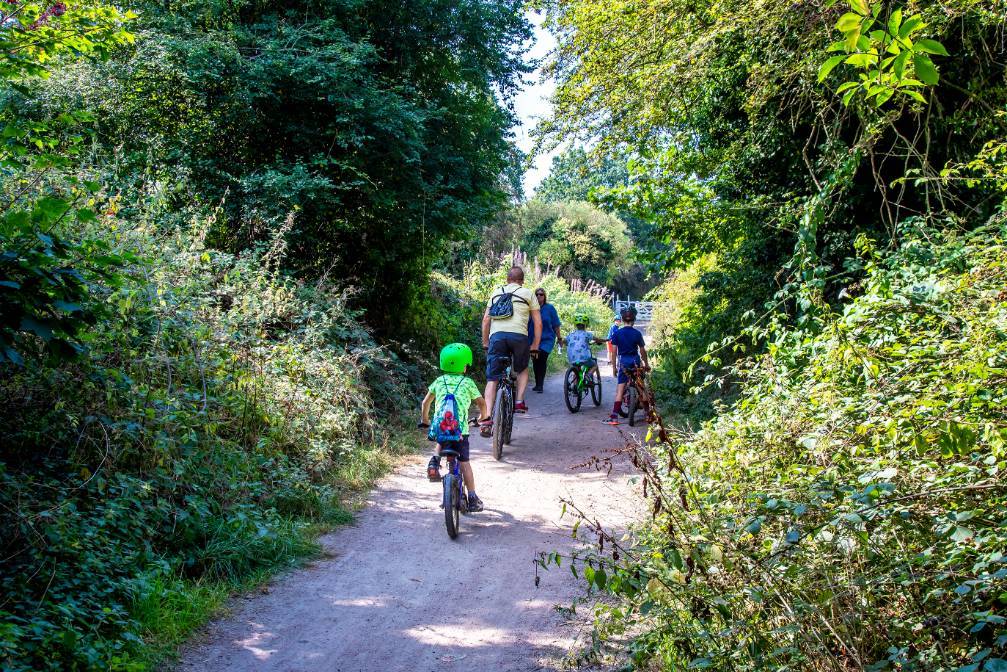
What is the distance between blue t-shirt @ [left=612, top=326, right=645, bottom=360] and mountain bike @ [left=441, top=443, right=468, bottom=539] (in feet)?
16.7

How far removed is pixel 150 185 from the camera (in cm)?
857

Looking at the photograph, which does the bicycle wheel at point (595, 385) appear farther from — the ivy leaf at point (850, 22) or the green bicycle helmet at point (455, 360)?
the ivy leaf at point (850, 22)

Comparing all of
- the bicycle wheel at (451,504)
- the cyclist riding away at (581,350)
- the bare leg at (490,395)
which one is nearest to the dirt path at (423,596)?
the bicycle wheel at (451,504)

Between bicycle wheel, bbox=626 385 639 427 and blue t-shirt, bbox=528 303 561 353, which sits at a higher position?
blue t-shirt, bbox=528 303 561 353

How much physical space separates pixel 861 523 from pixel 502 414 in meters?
6.15

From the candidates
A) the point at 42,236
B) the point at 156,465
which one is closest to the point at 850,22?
the point at 42,236

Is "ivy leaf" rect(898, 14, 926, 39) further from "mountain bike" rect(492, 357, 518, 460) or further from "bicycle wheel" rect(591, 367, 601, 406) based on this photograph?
"bicycle wheel" rect(591, 367, 601, 406)

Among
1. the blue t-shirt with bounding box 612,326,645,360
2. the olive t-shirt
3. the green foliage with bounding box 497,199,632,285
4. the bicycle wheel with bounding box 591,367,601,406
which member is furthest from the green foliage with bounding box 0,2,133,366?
the green foliage with bounding box 497,199,632,285

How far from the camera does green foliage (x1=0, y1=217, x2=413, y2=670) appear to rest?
395 centimetres

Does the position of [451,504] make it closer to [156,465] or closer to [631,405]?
[156,465]

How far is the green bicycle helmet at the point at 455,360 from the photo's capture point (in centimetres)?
655

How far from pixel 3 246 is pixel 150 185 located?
5403 millimetres

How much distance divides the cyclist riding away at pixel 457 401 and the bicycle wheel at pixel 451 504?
24 cm

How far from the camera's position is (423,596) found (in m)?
5.09
